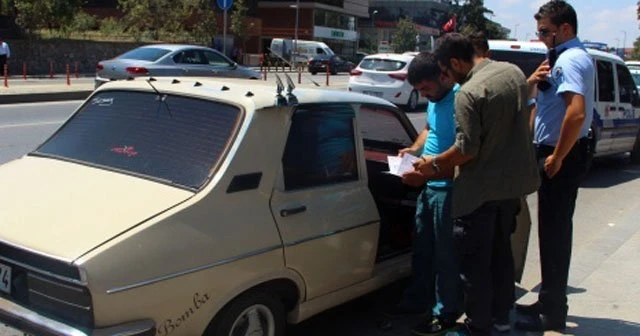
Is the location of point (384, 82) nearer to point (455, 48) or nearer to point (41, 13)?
point (455, 48)

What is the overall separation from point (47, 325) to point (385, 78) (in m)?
16.5

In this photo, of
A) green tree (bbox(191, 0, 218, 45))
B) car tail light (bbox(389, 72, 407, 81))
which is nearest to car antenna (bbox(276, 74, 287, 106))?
car tail light (bbox(389, 72, 407, 81))

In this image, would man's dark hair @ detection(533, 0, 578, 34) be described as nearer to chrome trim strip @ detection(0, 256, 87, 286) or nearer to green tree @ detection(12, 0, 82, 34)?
chrome trim strip @ detection(0, 256, 87, 286)

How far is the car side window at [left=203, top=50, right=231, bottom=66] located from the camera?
17750 millimetres

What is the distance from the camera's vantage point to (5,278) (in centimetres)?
299

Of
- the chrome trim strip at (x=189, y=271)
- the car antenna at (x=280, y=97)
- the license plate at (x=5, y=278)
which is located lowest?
the license plate at (x=5, y=278)

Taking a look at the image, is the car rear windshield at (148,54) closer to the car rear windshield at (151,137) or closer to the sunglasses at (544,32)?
the car rear windshield at (151,137)

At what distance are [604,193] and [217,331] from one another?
781cm

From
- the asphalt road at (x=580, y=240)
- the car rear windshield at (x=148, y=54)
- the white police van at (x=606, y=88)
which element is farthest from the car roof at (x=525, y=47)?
the car rear windshield at (x=148, y=54)

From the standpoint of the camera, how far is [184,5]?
48188 mm

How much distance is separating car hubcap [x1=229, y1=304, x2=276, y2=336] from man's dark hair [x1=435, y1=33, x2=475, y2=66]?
1.72m

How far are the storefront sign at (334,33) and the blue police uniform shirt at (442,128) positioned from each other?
70.5m

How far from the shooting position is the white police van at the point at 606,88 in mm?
9883

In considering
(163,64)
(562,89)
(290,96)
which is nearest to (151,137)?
(290,96)
